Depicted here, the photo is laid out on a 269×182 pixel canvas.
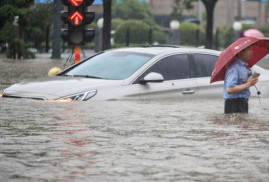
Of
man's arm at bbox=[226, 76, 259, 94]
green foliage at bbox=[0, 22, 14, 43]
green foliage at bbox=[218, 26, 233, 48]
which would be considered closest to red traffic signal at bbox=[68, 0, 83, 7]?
man's arm at bbox=[226, 76, 259, 94]

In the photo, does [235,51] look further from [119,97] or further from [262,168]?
[262,168]

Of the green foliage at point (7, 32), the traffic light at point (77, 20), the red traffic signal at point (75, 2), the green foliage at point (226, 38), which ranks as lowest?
the green foliage at point (226, 38)

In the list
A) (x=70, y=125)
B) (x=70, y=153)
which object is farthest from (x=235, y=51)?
(x=70, y=153)

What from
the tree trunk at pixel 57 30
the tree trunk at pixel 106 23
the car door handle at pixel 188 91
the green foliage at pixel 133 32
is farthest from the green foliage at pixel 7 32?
the car door handle at pixel 188 91

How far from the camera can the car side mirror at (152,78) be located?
12234mm

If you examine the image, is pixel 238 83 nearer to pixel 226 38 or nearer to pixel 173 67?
pixel 173 67

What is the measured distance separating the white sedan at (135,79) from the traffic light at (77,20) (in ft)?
14.4

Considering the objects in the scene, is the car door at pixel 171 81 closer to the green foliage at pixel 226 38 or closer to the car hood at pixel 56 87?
the car hood at pixel 56 87

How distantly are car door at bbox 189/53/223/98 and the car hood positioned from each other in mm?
1549

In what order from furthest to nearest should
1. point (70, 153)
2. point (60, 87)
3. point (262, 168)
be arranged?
point (60, 87) → point (70, 153) → point (262, 168)

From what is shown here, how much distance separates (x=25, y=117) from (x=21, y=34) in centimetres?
2935

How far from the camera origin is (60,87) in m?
11.9

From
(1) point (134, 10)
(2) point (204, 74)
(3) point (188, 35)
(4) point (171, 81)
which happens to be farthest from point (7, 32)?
(1) point (134, 10)

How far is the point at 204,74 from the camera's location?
1335 cm
